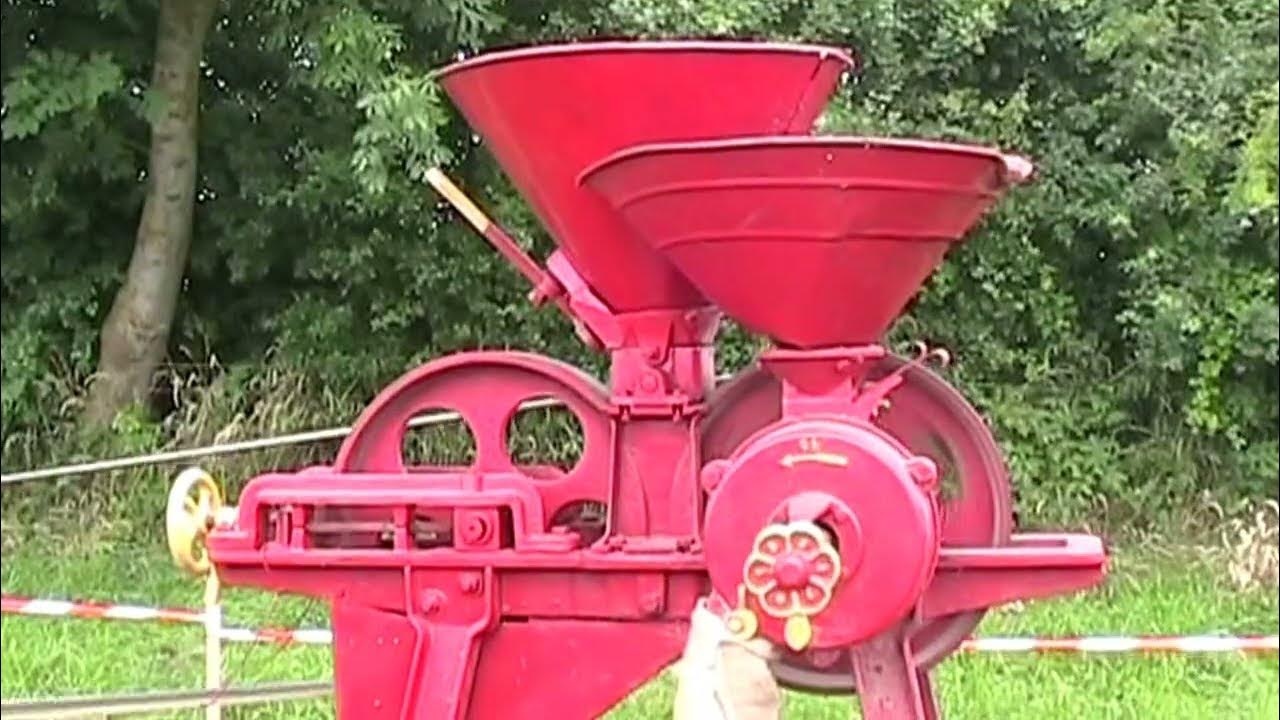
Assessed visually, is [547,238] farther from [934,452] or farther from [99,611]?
[99,611]

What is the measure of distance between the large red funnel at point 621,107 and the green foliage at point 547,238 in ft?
0.89

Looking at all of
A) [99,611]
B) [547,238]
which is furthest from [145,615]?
[547,238]

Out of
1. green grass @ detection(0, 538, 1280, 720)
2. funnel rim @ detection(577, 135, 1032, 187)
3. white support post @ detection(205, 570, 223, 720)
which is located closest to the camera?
funnel rim @ detection(577, 135, 1032, 187)

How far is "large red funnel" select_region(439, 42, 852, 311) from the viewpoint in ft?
6.90

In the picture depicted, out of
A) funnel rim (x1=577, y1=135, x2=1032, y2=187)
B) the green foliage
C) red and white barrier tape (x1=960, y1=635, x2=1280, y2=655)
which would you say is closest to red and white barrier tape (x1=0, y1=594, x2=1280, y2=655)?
red and white barrier tape (x1=960, y1=635, x2=1280, y2=655)

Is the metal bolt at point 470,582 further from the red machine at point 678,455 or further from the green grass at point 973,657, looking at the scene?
the green grass at point 973,657

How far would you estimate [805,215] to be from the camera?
197cm

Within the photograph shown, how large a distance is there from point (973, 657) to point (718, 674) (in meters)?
1.08

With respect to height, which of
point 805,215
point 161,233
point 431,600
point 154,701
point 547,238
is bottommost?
point 154,701

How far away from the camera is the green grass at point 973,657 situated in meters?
2.91

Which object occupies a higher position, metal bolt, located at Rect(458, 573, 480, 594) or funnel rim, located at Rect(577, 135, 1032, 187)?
funnel rim, located at Rect(577, 135, 1032, 187)

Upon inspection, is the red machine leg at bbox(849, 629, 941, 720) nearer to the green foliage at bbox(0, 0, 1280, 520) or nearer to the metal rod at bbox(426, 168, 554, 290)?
the green foliage at bbox(0, 0, 1280, 520)

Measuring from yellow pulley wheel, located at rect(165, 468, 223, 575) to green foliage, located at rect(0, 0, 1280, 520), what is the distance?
587 mm

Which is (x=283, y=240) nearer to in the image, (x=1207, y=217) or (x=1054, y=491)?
(x=1054, y=491)
